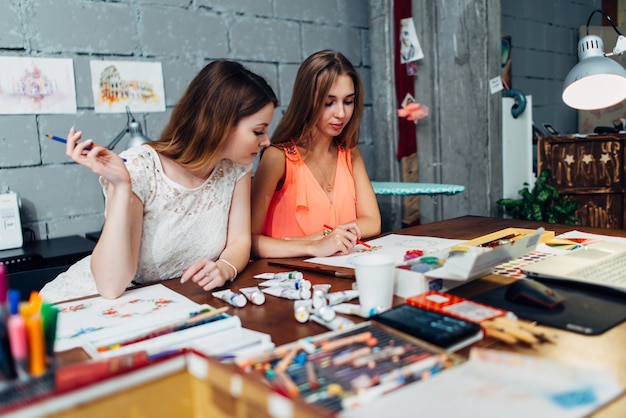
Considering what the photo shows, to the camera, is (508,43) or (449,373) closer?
(449,373)

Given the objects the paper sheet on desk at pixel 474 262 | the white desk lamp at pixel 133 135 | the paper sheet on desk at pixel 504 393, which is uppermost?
the white desk lamp at pixel 133 135

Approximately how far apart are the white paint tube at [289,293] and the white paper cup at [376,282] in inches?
5.0

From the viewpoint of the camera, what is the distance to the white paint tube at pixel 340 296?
989mm

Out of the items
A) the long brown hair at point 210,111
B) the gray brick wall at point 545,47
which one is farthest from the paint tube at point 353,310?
the gray brick wall at point 545,47

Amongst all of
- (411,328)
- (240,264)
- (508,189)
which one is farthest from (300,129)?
(508,189)

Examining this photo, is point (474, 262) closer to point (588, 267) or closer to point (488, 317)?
point (488, 317)

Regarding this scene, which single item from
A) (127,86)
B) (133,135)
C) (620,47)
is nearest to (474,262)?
(620,47)

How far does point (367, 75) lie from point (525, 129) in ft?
3.48

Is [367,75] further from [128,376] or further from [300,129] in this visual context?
[128,376]

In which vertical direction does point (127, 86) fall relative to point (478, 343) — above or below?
above

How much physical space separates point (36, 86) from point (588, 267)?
84.0 inches

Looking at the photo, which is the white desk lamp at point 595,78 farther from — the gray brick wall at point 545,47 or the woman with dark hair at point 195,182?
the gray brick wall at point 545,47

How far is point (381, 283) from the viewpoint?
937mm

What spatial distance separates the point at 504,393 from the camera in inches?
21.7
